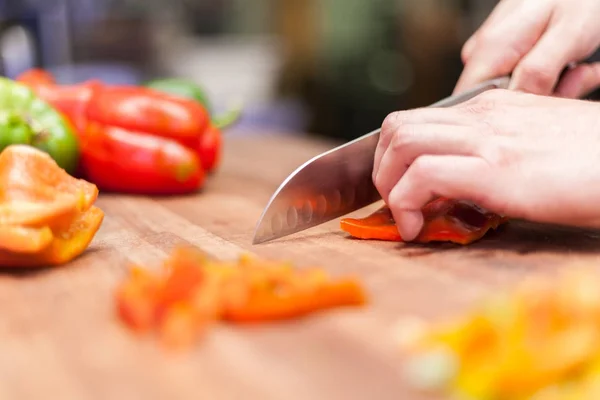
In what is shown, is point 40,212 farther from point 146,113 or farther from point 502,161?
point 146,113

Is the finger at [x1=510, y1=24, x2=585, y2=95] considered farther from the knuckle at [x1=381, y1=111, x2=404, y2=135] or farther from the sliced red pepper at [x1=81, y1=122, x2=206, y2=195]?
the sliced red pepper at [x1=81, y1=122, x2=206, y2=195]

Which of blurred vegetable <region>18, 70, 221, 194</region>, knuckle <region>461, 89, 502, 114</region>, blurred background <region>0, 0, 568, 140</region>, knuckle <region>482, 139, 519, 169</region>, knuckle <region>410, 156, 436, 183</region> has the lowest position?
blurred background <region>0, 0, 568, 140</region>

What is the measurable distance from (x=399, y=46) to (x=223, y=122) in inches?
109

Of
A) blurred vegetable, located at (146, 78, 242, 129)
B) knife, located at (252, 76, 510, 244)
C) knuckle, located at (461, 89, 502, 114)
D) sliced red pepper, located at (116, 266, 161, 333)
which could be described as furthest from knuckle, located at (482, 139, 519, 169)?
blurred vegetable, located at (146, 78, 242, 129)

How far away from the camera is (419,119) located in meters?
1.29

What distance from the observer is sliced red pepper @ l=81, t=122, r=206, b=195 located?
1910 mm

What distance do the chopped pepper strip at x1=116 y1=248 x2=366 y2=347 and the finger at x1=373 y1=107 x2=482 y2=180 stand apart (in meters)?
0.45

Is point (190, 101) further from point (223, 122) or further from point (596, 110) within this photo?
point (596, 110)

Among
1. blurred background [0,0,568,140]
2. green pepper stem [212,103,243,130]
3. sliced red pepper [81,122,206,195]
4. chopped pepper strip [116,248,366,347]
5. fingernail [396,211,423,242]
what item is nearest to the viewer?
chopped pepper strip [116,248,366,347]

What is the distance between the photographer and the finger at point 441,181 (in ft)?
3.92

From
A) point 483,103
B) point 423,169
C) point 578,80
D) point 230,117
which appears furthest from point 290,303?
point 230,117

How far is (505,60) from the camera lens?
1.56 metres

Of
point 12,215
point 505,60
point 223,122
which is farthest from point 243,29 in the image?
point 12,215

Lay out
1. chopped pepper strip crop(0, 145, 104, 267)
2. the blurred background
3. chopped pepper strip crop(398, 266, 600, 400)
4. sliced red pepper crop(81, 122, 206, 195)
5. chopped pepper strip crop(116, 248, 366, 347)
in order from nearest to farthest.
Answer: chopped pepper strip crop(398, 266, 600, 400) → chopped pepper strip crop(116, 248, 366, 347) → chopped pepper strip crop(0, 145, 104, 267) → sliced red pepper crop(81, 122, 206, 195) → the blurred background
